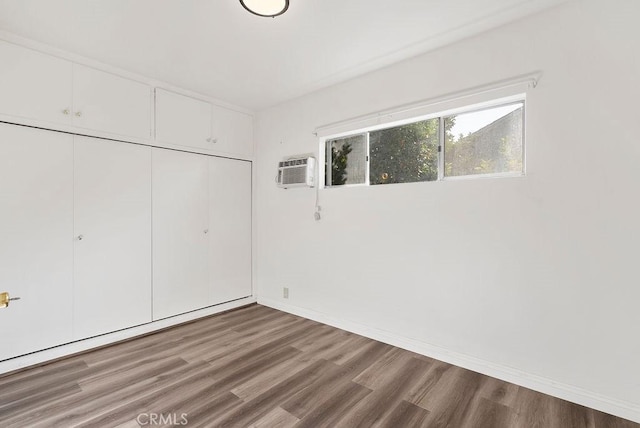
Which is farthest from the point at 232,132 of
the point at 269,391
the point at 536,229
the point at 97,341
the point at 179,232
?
the point at 536,229

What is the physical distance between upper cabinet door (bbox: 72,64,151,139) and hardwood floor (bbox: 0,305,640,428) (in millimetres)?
2002

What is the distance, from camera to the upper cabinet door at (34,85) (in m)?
2.27

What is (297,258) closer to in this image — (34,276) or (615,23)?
(34,276)

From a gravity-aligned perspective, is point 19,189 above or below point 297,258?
above

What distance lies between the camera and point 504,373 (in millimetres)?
2139

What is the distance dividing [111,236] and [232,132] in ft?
5.90

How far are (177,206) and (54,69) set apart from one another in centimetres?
150

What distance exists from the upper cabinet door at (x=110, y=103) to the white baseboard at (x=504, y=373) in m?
2.73

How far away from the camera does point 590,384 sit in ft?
6.07

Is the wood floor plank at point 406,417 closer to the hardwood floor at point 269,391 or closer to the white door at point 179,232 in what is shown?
the hardwood floor at point 269,391

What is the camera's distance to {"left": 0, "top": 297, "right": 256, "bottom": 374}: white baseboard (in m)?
2.29

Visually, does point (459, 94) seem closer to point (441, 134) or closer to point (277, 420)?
point (441, 134)

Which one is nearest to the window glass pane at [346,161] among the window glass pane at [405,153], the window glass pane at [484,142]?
the window glass pane at [405,153]

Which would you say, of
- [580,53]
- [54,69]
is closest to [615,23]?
[580,53]
